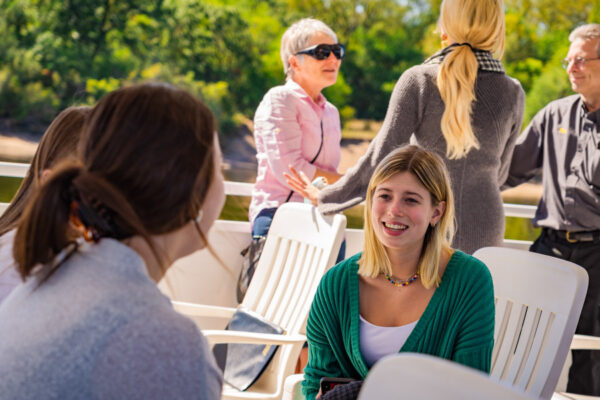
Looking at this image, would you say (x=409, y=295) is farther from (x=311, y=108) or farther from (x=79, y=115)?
(x=311, y=108)

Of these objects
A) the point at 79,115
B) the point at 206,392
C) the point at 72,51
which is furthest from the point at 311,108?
the point at 72,51

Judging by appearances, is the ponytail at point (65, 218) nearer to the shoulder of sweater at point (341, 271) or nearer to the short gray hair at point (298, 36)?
the shoulder of sweater at point (341, 271)

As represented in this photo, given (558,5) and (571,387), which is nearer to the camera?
(571,387)

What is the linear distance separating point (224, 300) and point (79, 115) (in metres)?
1.84

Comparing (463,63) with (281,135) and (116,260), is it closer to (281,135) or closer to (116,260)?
(281,135)

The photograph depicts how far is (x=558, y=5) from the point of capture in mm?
13375

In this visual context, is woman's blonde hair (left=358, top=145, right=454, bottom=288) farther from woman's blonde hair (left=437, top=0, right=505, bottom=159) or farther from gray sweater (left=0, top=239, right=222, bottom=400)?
gray sweater (left=0, top=239, right=222, bottom=400)

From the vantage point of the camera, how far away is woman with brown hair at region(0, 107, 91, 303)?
55.1 inches

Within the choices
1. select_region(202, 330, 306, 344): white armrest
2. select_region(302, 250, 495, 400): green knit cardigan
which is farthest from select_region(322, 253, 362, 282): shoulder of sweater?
select_region(202, 330, 306, 344): white armrest

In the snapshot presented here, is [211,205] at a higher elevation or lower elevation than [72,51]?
higher

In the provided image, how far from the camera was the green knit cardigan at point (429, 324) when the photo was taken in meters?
1.62

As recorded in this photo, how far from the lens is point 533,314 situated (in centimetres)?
187

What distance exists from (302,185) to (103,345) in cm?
181

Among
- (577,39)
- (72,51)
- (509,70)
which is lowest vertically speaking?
(72,51)
